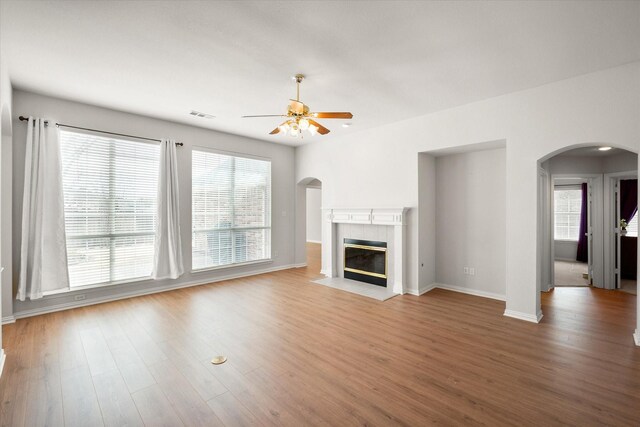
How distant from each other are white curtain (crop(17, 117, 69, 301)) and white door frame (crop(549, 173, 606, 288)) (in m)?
8.10

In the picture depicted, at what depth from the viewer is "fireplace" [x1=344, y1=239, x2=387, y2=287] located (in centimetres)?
547

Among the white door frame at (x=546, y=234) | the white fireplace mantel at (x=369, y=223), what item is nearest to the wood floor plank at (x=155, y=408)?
the white fireplace mantel at (x=369, y=223)

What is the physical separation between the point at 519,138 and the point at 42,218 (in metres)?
6.61

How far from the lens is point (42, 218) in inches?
156

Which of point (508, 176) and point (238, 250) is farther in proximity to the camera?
point (238, 250)

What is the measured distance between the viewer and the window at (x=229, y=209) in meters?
5.71

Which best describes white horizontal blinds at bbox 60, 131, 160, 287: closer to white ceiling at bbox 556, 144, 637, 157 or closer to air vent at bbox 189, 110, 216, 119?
air vent at bbox 189, 110, 216, 119

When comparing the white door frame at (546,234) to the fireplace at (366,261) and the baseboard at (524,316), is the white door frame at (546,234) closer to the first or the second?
the baseboard at (524,316)

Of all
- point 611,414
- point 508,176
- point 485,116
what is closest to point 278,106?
point 485,116

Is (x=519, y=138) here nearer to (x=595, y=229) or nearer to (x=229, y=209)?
(x=595, y=229)

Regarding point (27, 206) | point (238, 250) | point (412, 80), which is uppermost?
point (412, 80)

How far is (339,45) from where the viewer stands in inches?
111

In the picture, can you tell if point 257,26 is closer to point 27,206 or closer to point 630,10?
point 630,10

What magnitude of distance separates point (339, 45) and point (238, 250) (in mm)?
4726
